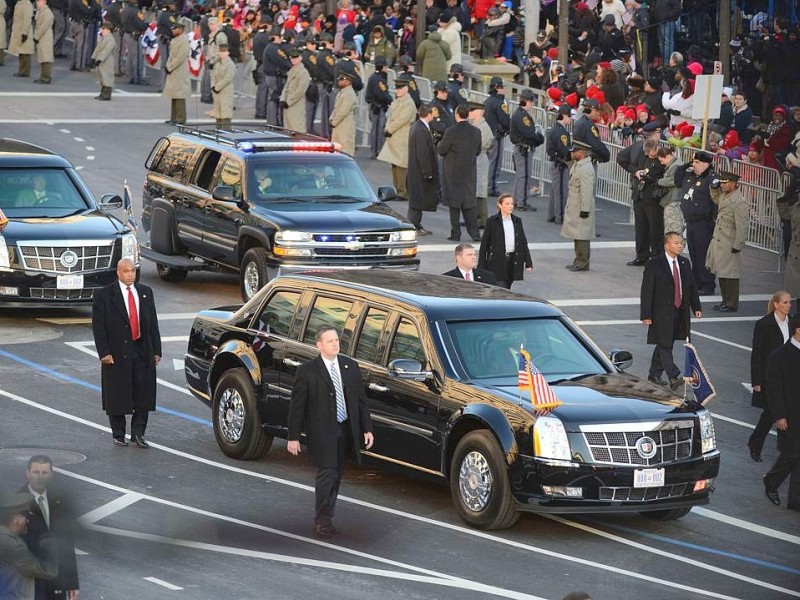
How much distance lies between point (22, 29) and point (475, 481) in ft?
104

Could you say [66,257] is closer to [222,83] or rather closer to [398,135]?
[398,135]

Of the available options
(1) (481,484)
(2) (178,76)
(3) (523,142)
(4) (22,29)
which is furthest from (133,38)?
(1) (481,484)

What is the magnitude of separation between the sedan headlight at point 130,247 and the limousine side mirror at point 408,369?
8.11 m

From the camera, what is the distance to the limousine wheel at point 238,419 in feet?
49.0

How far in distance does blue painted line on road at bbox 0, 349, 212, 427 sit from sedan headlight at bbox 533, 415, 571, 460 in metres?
4.69

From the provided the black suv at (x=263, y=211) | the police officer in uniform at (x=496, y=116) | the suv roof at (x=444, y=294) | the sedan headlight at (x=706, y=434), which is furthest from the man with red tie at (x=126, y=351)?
the police officer in uniform at (x=496, y=116)

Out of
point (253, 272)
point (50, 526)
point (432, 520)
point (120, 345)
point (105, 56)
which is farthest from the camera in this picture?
point (105, 56)

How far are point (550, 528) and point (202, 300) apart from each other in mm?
9901

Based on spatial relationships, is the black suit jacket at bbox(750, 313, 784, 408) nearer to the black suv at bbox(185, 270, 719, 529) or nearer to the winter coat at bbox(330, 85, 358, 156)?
the black suv at bbox(185, 270, 719, 529)

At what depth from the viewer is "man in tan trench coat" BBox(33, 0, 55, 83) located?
42.1 metres

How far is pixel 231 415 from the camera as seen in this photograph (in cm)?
1520

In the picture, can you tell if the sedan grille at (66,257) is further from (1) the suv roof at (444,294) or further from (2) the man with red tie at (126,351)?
(1) the suv roof at (444,294)

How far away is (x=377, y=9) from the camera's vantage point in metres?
42.8

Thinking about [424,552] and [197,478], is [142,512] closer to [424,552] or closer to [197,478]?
[197,478]
